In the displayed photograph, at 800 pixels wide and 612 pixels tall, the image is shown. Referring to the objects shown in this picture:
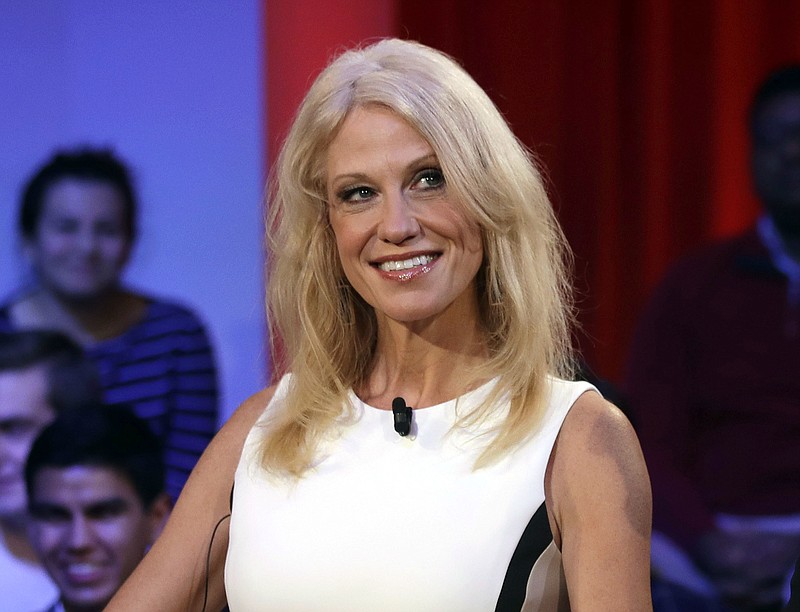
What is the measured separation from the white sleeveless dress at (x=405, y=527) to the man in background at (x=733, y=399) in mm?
1205

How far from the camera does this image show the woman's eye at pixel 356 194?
1.60 m

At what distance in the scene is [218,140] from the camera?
106 inches

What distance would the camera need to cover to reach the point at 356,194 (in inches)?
63.6

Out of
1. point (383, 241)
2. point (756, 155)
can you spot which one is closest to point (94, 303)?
point (383, 241)

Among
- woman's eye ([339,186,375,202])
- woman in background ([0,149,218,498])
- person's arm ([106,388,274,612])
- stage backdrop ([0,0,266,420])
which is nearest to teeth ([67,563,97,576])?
woman in background ([0,149,218,498])

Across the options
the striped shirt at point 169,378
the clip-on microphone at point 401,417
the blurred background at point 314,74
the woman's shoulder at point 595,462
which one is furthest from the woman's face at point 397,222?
the striped shirt at point 169,378

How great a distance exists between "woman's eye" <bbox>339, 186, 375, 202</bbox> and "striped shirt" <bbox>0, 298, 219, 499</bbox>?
1.15m

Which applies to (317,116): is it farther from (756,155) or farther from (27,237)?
Result: (756,155)

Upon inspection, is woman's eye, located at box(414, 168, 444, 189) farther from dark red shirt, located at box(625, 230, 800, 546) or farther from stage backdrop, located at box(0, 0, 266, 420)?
dark red shirt, located at box(625, 230, 800, 546)

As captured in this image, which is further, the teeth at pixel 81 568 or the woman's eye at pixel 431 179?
the teeth at pixel 81 568

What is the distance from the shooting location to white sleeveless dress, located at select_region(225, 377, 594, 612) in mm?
1479

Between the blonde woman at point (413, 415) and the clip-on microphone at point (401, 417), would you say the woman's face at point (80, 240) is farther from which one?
the clip-on microphone at point (401, 417)

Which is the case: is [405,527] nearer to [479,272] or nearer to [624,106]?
[479,272]

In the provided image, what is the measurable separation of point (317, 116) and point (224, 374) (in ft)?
3.84
